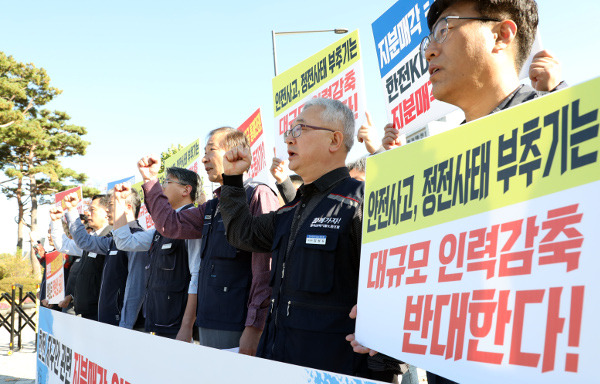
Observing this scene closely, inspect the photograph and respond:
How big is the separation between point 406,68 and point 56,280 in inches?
181

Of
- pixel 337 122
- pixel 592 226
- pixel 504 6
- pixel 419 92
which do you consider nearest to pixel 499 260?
pixel 592 226

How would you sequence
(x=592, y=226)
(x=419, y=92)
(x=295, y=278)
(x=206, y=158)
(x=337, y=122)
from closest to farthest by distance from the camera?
(x=592, y=226), (x=295, y=278), (x=337, y=122), (x=419, y=92), (x=206, y=158)

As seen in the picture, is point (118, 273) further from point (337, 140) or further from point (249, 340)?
point (337, 140)

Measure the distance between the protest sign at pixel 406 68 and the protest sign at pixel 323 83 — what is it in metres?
0.30

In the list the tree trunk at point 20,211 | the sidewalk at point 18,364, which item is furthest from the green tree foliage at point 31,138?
the sidewalk at point 18,364

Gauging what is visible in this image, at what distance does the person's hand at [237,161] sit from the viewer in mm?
2938

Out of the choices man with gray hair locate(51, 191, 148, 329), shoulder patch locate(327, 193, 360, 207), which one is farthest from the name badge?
man with gray hair locate(51, 191, 148, 329)

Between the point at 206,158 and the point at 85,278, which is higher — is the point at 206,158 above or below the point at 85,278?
above

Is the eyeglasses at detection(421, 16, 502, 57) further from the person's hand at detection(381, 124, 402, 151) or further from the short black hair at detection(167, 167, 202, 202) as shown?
the short black hair at detection(167, 167, 202, 202)

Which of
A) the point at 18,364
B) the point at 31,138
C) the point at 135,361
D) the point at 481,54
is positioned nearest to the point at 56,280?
the point at 18,364

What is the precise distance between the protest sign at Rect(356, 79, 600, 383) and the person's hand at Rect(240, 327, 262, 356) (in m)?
1.52

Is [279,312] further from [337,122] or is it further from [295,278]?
[337,122]

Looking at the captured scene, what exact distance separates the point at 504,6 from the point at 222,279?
2.22 meters

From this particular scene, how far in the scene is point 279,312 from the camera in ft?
7.93
